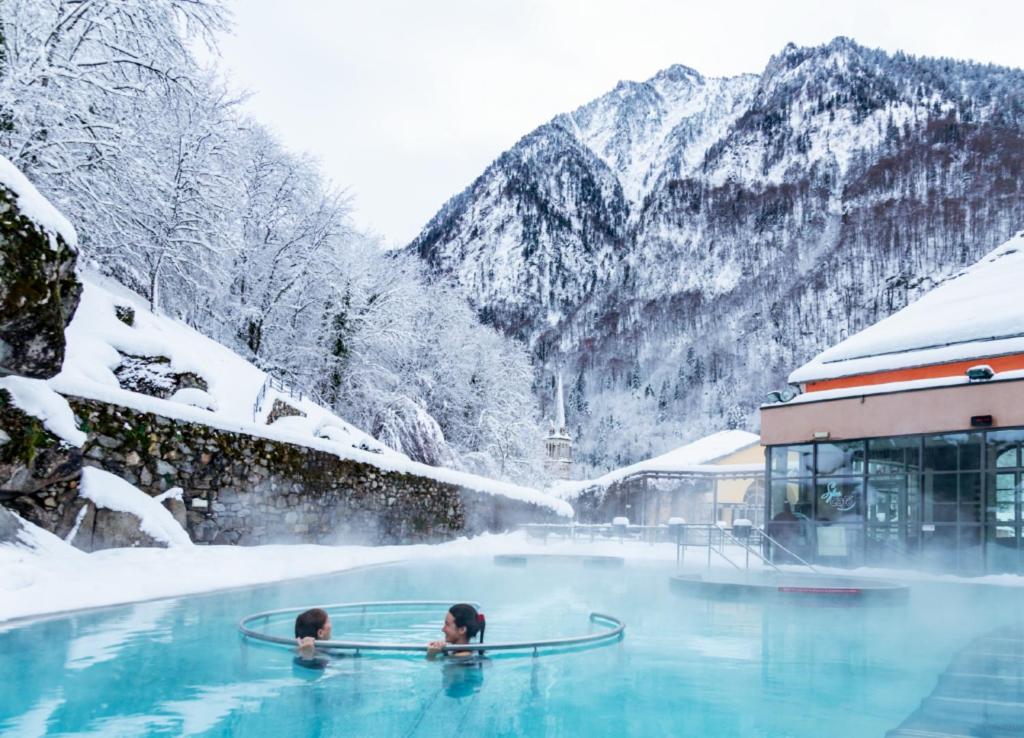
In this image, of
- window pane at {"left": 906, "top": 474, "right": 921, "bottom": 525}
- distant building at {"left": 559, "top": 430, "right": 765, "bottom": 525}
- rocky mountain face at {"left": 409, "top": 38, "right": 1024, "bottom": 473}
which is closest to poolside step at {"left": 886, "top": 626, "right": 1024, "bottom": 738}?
window pane at {"left": 906, "top": 474, "right": 921, "bottom": 525}

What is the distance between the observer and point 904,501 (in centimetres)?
1925

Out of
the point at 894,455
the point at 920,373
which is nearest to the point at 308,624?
the point at 894,455

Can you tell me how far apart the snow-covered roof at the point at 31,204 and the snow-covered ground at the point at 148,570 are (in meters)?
3.70

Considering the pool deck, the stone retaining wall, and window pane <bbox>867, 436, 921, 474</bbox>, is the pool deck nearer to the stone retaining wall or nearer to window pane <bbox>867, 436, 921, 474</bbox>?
window pane <bbox>867, 436, 921, 474</bbox>

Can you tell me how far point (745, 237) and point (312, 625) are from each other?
16348 cm

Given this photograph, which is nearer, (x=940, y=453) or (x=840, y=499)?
(x=940, y=453)

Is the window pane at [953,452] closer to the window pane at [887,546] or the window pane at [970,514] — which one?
the window pane at [970,514]

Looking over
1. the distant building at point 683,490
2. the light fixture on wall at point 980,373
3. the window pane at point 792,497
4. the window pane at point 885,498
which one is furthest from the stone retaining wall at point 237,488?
the distant building at point 683,490

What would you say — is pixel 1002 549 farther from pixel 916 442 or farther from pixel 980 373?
pixel 980 373

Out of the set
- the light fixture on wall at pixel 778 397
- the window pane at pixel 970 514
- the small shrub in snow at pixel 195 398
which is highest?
the light fixture on wall at pixel 778 397

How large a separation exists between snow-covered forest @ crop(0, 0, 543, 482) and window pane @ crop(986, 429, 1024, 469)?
18.6 metres

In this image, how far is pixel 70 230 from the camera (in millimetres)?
10961

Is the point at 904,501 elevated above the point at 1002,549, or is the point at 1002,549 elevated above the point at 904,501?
the point at 904,501

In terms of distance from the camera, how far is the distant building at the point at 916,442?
1767 cm
